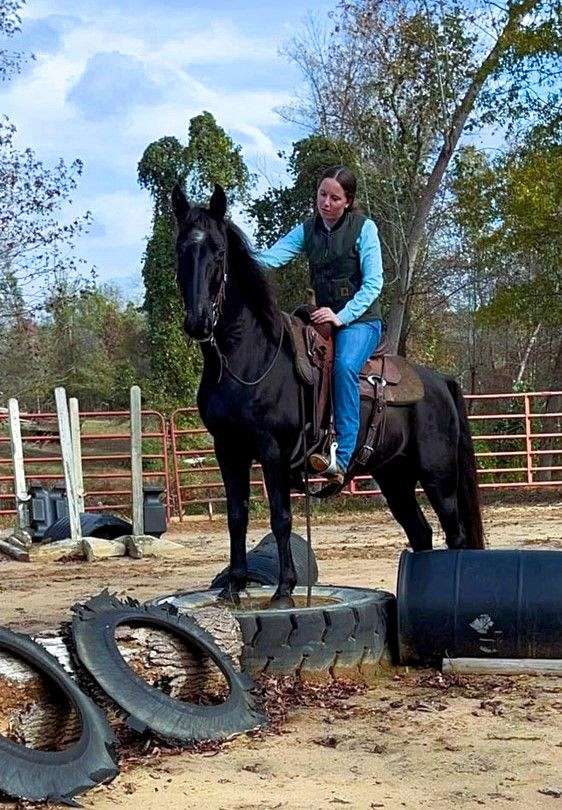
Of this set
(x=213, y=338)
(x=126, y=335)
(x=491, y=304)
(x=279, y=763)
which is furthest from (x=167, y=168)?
(x=279, y=763)

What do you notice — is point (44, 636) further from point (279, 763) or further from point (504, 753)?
point (504, 753)

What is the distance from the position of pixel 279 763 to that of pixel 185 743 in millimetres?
388

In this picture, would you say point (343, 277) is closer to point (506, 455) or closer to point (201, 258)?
point (201, 258)

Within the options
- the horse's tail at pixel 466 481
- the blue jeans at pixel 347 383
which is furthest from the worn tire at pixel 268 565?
the horse's tail at pixel 466 481

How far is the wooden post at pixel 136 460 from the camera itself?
41.0 feet

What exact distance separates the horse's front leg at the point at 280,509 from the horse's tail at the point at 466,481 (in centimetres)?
145

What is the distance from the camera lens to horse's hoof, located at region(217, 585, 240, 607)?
5738 millimetres

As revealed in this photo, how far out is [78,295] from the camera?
70.2ft

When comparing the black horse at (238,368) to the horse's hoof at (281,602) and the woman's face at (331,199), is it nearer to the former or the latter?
the horse's hoof at (281,602)

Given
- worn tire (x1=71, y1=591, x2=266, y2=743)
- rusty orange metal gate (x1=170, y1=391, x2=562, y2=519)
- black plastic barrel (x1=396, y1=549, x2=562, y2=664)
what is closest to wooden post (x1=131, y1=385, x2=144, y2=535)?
rusty orange metal gate (x1=170, y1=391, x2=562, y2=519)

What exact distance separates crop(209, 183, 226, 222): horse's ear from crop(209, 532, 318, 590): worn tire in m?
1.87

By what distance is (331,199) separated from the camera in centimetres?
582

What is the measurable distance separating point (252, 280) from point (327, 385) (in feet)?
2.27

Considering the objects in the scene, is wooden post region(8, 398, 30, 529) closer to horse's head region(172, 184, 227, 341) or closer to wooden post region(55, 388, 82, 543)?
wooden post region(55, 388, 82, 543)
